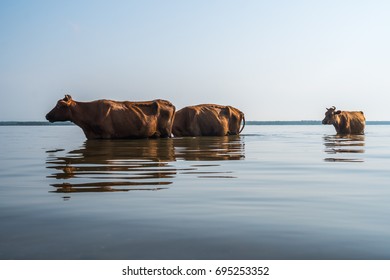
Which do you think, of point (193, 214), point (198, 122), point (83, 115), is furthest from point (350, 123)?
point (193, 214)

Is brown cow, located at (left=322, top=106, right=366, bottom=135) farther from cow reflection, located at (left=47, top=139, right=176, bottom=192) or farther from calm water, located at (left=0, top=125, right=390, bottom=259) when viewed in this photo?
calm water, located at (left=0, top=125, right=390, bottom=259)

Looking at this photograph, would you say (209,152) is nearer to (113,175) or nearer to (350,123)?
(113,175)

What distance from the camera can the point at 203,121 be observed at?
25547 mm

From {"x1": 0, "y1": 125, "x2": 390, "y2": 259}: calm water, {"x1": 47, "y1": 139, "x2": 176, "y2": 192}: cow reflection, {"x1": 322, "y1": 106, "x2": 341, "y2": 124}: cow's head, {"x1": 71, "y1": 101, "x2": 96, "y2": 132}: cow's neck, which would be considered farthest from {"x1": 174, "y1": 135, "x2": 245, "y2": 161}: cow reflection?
{"x1": 322, "y1": 106, "x2": 341, "y2": 124}: cow's head

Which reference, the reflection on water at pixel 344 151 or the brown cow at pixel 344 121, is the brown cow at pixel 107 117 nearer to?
the reflection on water at pixel 344 151

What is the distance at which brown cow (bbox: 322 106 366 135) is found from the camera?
99.2 feet

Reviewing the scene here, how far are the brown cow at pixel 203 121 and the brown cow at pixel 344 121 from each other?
648 centimetres

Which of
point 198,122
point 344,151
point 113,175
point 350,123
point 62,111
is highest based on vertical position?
point 62,111

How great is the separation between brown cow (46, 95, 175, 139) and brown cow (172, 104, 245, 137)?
3958 millimetres

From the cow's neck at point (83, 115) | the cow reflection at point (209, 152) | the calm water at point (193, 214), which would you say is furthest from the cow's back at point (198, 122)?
the calm water at point (193, 214)

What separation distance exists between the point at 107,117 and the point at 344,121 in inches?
648

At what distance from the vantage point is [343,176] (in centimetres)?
694

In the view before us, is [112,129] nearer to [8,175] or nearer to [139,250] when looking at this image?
[8,175]
